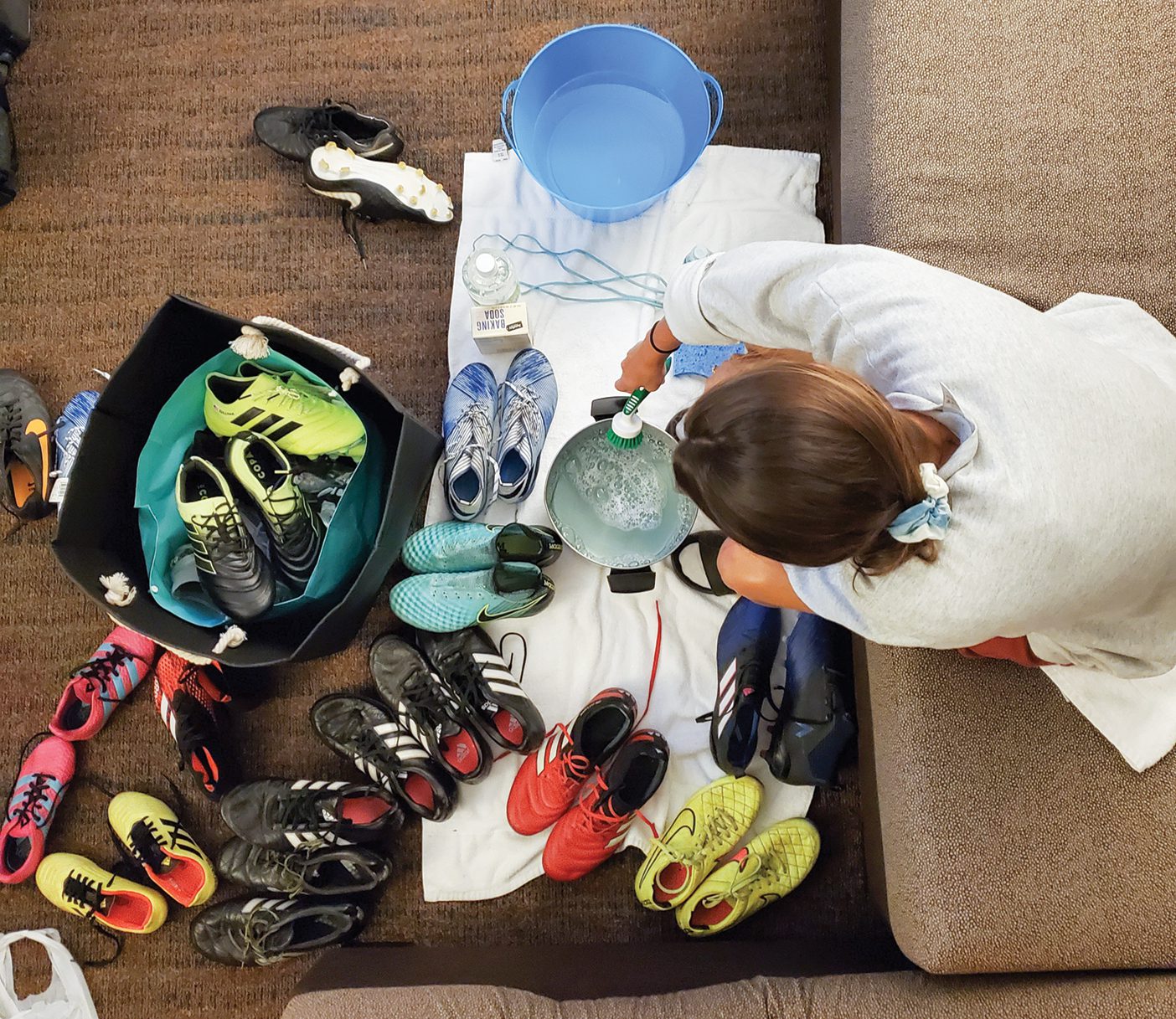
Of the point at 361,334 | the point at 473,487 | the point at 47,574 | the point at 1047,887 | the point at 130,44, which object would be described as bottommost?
the point at 1047,887

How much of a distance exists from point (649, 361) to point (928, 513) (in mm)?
534

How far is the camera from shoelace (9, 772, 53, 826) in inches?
54.1

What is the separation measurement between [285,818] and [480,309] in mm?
912

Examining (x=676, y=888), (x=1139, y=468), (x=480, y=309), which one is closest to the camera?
(x=1139, y=468)

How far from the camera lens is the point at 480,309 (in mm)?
1407

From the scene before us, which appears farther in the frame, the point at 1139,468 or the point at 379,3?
the point at 379,3

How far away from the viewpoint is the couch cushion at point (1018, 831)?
3.33ft

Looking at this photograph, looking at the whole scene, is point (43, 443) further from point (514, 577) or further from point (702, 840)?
point (702, 840)

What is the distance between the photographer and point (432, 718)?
1.36 m

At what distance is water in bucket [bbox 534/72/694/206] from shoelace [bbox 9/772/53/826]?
1.36 meters

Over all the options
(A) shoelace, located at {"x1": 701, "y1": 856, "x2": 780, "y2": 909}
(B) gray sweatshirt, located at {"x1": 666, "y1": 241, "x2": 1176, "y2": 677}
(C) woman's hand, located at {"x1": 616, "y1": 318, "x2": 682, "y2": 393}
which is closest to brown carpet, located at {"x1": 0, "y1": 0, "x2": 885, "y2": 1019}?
(C) woman's hand, located at {"x1": 616, "y1": 318, "x2": 682, "y2": 393}

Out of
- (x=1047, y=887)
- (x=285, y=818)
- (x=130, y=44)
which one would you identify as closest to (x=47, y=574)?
(x=285, y=818)

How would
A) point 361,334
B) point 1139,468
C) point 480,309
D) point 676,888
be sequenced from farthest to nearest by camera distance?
1. point 361,334
2. point 480,309
3. point 676,888
4. point 1139,468

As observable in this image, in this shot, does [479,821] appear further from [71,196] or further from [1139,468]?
[71,196]
